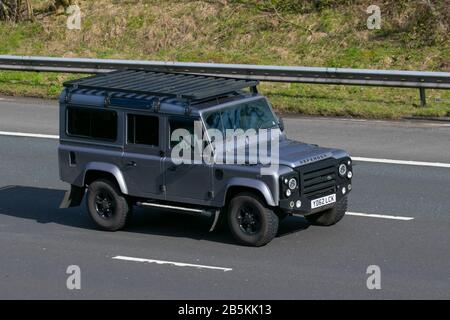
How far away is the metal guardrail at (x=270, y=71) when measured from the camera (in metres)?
23.0

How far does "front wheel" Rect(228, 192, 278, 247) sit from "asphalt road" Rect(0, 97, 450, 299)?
162mm

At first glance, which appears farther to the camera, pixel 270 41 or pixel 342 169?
pixel 270 41

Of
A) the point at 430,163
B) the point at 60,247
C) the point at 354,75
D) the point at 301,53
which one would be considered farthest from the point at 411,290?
the point at 301,53

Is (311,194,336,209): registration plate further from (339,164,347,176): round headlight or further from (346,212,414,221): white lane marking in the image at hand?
(346,212,414,221): white lane marking

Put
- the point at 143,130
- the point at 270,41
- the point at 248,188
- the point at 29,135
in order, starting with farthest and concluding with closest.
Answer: the point at 270,41 → the point at 29,135 → the point at 143,130 → the point at 248,188

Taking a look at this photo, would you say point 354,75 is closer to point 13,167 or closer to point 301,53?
point 301,53

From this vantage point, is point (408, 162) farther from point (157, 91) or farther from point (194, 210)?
point (157, 91)

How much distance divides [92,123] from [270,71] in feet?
30.7

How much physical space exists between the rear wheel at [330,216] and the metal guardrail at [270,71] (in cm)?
802

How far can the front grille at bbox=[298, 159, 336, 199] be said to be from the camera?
1445cm

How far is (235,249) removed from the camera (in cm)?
1470

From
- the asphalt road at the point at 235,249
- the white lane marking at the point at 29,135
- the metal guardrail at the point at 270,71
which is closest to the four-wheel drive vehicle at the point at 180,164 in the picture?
the asphalt road at the point at 235,249

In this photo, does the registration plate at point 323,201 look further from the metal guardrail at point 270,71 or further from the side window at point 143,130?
the metal guardrail at point 270,71

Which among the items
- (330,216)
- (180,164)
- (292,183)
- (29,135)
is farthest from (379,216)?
(29,135)
